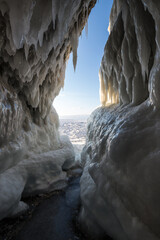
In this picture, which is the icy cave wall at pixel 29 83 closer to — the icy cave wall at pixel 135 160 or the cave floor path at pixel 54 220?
the cave floor path at pixel 54 220

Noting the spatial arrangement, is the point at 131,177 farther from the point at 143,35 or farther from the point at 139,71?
the point at 143,35

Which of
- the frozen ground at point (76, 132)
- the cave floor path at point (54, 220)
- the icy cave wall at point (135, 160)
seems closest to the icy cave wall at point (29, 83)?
the cave floor path at point (54, 220)

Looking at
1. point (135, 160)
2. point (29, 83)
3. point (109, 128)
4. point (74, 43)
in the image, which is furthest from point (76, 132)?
point (135, 160)

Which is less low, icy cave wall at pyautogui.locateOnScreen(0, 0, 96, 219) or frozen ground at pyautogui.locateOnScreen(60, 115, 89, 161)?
icy cave wall at pyautogui.locateOnScreen(0, 0, 96, 219)

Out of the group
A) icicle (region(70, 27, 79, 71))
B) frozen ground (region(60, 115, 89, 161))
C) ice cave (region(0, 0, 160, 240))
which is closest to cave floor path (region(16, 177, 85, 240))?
ice cave (region(0, 0, 160, 240))

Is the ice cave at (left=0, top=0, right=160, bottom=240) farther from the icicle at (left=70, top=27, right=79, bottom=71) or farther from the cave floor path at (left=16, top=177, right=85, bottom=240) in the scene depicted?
the cave floor path at (left=16, top=177, right=85, bottom=240)

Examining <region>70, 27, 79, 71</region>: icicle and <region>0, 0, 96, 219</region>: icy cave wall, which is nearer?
<region>0, 0, 96, 219</region>: icy cave wall
